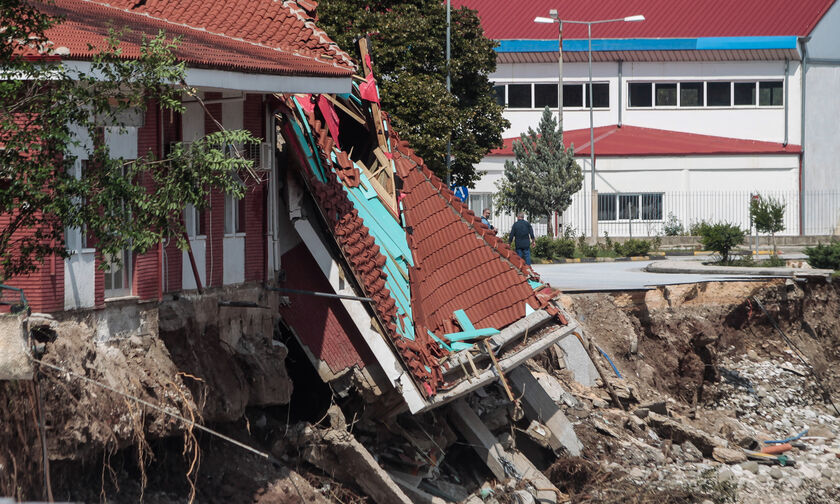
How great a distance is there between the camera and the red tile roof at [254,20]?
14.4 m

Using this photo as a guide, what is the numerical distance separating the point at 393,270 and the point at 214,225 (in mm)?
3337

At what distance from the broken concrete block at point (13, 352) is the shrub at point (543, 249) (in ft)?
87.9

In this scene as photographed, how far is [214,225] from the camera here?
1301 centimetres

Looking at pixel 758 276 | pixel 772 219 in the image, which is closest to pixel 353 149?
pixel 758 276

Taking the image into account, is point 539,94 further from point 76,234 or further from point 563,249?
point 76,234

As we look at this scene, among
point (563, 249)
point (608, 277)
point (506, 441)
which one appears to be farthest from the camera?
point (563, 249)

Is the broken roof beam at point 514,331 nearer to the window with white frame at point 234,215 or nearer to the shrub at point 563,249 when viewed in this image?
the window with white frame at point 234,215

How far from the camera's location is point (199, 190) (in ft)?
33.0

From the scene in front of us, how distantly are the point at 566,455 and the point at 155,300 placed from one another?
283 inches

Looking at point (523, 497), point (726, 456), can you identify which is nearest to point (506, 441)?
point (523, 497)

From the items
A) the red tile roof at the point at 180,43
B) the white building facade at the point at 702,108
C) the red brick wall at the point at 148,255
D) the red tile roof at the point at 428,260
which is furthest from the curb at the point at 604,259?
the red brick wall at the point at 148,255

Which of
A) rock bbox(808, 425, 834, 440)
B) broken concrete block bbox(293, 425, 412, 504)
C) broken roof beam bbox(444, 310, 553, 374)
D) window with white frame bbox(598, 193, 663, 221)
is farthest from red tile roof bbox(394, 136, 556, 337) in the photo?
window with white frame bbox(598, 193, 663, 221)

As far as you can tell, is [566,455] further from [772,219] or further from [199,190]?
[772,219]

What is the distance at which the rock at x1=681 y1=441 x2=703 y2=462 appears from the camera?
18094mm
